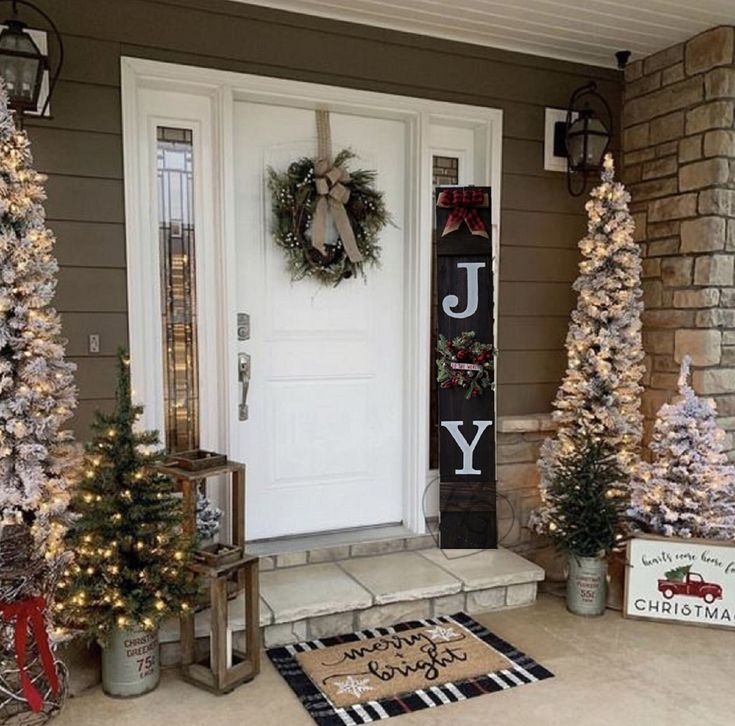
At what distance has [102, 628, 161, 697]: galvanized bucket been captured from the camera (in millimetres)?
2256

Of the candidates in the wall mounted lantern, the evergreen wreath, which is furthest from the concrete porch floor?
the wall mounted lantern

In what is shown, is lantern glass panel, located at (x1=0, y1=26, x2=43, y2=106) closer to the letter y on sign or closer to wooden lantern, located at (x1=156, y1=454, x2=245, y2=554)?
wooden lantern, located at (x1=156, y1=454, x2=245, y2=554)

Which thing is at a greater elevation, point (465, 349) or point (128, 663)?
point (465, 349)

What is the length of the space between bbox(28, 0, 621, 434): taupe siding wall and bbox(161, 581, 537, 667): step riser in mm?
928

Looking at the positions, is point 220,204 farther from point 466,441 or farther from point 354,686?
point 354,686

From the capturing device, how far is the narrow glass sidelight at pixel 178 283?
9.38 feet

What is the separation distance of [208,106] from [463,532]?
224cm

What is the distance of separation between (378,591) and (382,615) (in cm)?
10

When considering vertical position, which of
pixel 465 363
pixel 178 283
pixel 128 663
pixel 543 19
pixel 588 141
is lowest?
pixel 128 663

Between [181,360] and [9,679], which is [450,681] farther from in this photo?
[181,360]

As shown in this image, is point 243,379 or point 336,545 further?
point 336,545

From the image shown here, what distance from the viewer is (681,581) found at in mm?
2848

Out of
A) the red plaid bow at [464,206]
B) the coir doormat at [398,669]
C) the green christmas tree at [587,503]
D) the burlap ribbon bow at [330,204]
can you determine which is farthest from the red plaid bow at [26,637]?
the red plaid bow at [464,206]

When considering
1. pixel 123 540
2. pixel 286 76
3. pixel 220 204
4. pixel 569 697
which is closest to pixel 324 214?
pixel 220 204
